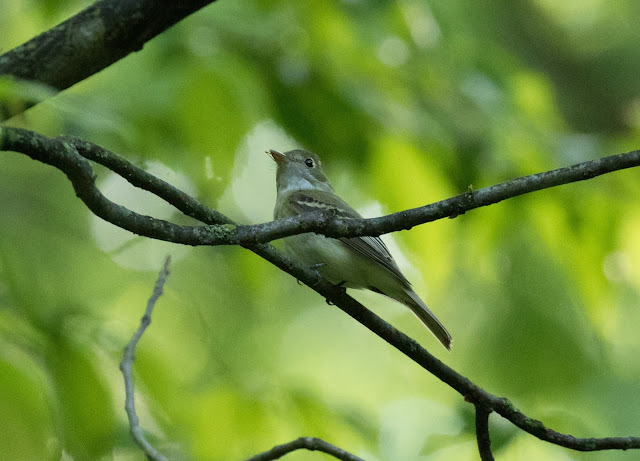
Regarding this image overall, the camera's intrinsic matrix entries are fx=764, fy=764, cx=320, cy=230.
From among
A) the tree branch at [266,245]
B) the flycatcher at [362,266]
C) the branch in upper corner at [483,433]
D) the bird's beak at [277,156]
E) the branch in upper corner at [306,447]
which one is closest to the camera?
the tree branch at [266,245]

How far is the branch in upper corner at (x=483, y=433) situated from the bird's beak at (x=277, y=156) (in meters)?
4.31

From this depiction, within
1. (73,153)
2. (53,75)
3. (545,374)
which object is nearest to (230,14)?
(53,75)

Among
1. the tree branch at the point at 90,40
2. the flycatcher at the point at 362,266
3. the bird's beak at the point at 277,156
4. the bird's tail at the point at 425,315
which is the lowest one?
the tree branch at the point at 90,40

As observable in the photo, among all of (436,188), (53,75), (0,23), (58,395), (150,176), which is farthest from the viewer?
(0,23)

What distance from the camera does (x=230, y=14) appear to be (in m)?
4.39

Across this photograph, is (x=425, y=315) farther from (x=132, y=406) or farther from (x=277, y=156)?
(x=132, y=406)

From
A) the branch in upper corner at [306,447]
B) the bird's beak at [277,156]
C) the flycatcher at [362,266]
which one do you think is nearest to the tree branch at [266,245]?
the branch in upper corner at [306,447]

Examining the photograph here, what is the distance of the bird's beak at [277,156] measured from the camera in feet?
25.0

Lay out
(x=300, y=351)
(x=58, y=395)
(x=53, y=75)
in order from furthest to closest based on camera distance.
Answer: (x=300, y=351) → (x=53, y=75) → (x=58, y=395)

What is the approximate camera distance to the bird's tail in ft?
19.1

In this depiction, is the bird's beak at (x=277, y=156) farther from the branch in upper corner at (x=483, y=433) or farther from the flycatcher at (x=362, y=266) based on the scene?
the branch in upper corner at (x=483, y=433)

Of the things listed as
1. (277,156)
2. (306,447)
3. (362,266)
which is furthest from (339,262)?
(306,447)

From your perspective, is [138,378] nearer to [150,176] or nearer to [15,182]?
[150,176]

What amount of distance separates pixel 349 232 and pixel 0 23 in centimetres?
321
